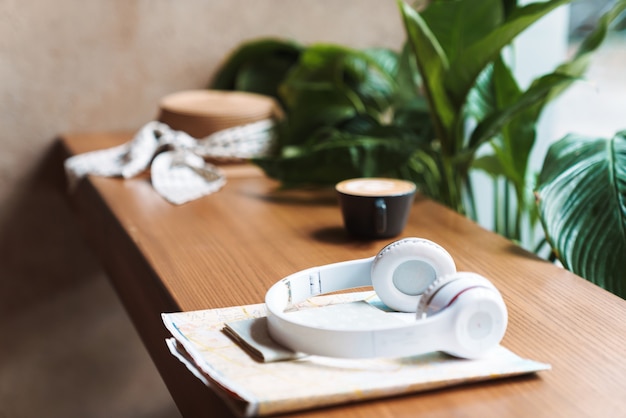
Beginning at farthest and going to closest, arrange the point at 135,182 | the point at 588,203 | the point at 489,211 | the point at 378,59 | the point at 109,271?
the point at 489,211
the point at 378,59
the point at 135,182
the point at 109,271
the point at 588,203

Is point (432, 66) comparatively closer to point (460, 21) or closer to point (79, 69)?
point (460, 21)

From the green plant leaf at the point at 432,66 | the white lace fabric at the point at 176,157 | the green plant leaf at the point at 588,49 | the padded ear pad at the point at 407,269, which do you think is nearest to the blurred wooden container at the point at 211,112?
the white lace fabric at the point at 176,157

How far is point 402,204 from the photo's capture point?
0.90 metres

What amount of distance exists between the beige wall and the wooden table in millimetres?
261

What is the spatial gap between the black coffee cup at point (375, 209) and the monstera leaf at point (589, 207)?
0.54 ft

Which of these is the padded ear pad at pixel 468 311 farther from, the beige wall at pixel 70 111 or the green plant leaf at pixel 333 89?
the beige wall at pixel 70 111

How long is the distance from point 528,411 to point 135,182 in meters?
0.81

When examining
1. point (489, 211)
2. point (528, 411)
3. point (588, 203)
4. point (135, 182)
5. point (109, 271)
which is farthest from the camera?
point (489, 211)

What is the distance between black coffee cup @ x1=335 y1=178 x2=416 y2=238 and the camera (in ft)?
2.92

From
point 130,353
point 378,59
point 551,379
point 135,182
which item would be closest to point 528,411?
point 551,379

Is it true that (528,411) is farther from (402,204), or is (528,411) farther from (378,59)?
(378,59)

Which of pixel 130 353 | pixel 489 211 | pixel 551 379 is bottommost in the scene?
pixel 130 353

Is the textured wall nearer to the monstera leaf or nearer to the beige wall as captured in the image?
the beige wall

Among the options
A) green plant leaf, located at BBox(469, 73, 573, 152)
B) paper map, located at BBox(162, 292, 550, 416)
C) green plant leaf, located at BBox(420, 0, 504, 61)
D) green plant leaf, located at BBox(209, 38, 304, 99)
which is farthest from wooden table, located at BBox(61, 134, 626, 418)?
green plant leaf, located at BBox(209, 38, 304, 99)
